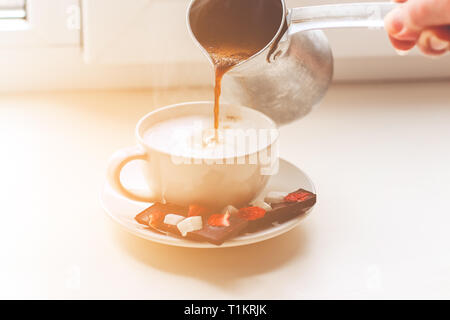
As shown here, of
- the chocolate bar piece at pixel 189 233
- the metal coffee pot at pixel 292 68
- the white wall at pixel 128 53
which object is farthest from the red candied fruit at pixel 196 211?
the white wall at pixel 128 53

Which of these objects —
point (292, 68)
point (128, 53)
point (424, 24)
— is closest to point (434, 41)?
point (424, 24)

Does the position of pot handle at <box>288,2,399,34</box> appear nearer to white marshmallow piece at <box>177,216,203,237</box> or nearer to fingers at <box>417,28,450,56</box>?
fingers at <box>417,28,450,56</box>

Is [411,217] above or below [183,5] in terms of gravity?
below

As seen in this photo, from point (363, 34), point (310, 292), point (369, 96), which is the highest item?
point (363, 34)

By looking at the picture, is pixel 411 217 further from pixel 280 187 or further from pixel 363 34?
pixel 363 34

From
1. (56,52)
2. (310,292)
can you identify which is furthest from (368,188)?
(56,52)
